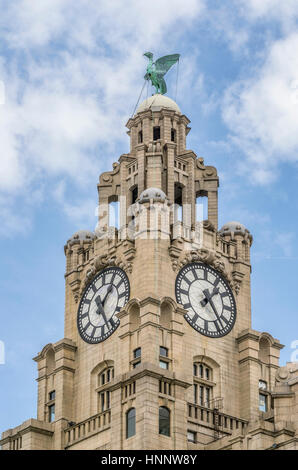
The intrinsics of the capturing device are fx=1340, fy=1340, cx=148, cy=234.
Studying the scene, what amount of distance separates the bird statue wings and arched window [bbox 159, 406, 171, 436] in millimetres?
27273

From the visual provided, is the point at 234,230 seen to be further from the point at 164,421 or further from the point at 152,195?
the point at 164,421

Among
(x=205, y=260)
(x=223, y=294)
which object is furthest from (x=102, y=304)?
(x=223, y=294)

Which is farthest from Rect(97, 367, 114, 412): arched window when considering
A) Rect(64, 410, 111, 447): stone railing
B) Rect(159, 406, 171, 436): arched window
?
Rect(159, 406, 171, 436): arched window

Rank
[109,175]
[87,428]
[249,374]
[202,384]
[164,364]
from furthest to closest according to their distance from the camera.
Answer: [109,175] < [249,374] < [202,384] < [87,428] < [164,364]

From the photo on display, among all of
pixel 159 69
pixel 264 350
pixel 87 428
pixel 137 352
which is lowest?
pixel 87 428

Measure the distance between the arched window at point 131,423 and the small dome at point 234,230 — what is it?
16.9 m

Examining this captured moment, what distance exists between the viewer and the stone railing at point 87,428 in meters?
76.1

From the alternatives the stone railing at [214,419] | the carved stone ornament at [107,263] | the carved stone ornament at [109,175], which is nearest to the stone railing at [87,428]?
the stone railing at [214,419]

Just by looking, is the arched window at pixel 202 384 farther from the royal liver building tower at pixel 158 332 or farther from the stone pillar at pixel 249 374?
the stone pillar at pixel 249 374

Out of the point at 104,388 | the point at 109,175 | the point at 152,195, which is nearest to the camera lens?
the point at 104,388

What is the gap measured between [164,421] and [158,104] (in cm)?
2547

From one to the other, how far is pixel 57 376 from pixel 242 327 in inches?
462

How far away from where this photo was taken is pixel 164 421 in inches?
2869

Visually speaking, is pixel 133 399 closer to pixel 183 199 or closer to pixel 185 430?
pixel 185 430
